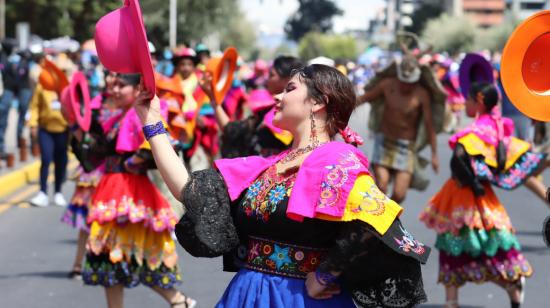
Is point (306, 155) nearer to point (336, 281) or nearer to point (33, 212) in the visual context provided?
point (336, 281)

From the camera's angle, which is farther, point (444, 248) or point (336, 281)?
point (444, 248)

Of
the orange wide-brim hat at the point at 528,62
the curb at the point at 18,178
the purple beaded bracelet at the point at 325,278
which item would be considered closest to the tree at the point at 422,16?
the curb at the point at 18,178

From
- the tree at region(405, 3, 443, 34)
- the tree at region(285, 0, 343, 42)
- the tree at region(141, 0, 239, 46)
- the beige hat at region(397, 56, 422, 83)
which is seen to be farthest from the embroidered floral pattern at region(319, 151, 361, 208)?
the tree at region(285, 0, 343, 42)

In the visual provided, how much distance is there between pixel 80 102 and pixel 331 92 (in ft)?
13.3

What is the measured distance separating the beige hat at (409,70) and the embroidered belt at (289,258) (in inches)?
265

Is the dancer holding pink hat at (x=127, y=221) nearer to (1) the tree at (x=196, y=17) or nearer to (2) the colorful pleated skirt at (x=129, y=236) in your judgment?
(2) the colorful pleated skirt at (x=129, y=236)

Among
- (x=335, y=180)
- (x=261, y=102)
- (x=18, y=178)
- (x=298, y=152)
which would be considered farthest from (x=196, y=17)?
(x=335, y=180)

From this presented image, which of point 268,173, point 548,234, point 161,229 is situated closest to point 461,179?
point 161,229

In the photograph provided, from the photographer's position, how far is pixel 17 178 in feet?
52.7

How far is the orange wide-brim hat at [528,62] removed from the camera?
4.53 meters

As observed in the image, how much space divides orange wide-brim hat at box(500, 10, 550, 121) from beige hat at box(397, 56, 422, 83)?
245 inches

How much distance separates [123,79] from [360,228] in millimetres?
3565

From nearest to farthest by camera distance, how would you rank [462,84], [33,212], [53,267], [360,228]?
[360,228] < [462,84] < [53,267] < [33,212]

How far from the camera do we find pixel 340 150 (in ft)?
13.8
